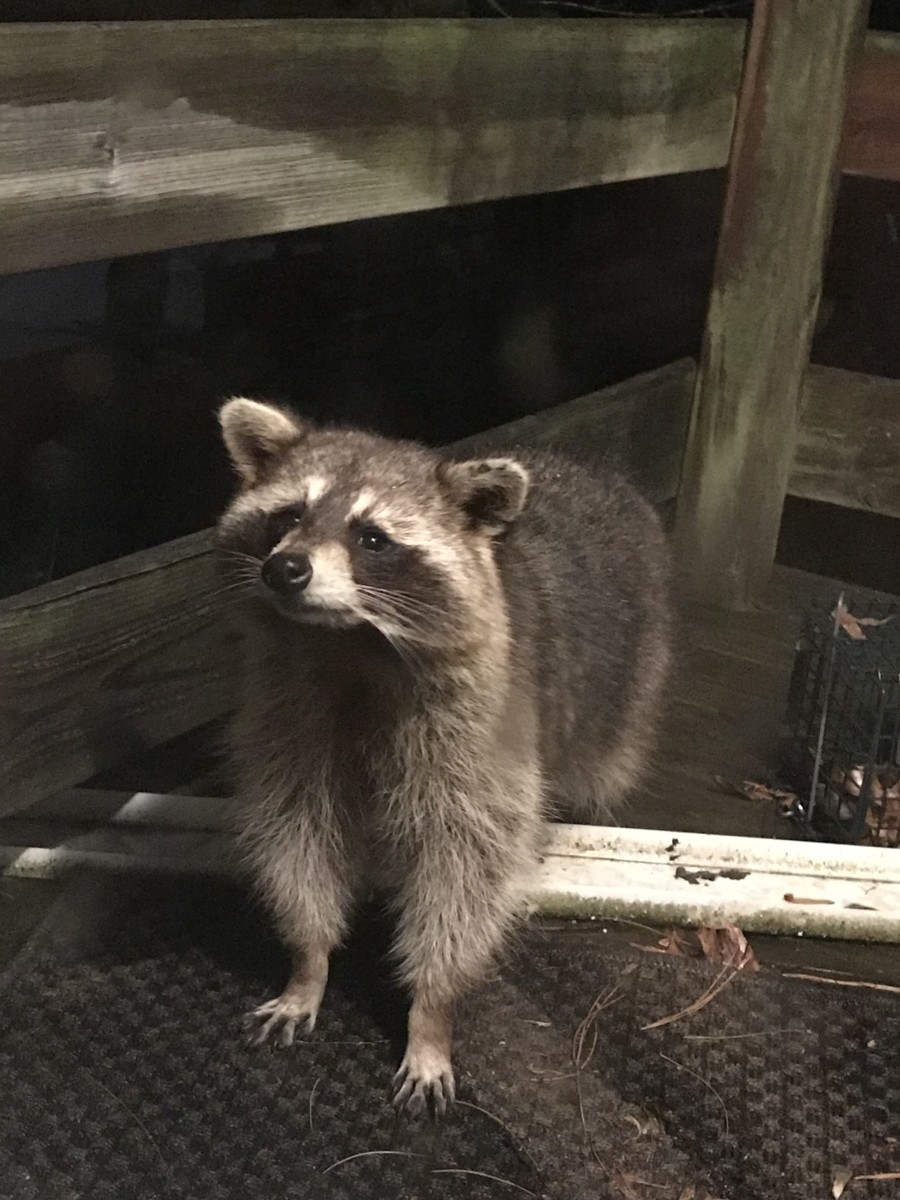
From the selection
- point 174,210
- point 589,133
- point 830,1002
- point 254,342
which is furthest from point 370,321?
point 830,1002

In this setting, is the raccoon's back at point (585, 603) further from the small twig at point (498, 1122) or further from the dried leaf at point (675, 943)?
the small twig at point (498, 1122)

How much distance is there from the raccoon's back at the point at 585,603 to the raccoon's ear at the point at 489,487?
0.36 ft

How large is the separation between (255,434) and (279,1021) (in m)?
0.72

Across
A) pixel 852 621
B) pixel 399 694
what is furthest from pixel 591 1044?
pixel 852 621

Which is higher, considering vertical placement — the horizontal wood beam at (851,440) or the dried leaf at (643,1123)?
the horizontal wood beam at (851,440)

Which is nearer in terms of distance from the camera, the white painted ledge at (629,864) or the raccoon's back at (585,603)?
the raccoon's back at (585,603)

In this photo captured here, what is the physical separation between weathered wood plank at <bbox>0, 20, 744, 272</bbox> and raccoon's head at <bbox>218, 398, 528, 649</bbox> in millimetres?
249

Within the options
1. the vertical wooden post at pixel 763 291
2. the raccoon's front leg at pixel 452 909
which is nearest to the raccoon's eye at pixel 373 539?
the raccoon's front leg at pixel 452 909

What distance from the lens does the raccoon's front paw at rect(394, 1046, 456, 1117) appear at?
1427mm

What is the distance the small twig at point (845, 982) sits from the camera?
5.40ft

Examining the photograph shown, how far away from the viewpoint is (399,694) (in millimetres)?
1395

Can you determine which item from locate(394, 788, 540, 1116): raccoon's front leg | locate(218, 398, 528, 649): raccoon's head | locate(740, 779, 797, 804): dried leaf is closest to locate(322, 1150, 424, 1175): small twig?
locate(394, 788, 540, 1116): raccoon's front leg

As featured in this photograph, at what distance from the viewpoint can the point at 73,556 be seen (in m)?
1.73

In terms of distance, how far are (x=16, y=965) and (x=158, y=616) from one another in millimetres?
487
